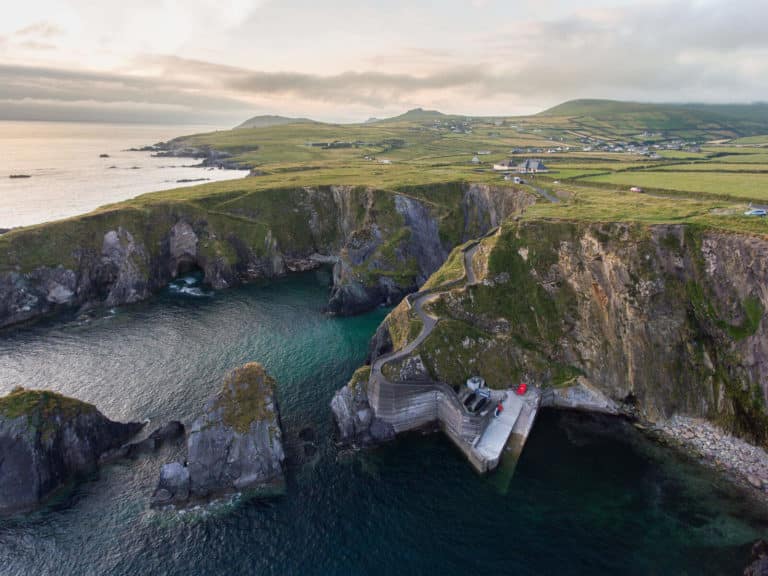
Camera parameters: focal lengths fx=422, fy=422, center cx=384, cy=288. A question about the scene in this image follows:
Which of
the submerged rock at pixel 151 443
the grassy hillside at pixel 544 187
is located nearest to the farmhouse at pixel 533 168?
the grassy hillside at pixel 544 187

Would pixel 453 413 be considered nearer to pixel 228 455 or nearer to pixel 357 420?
pixel 357 420

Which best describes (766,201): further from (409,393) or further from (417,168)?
(417,168)

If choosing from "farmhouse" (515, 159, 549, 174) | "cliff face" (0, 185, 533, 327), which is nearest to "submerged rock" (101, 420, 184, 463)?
"cliff face" (0, 185, 533, 327)

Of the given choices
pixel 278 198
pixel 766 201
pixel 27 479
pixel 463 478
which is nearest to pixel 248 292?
pixel 278 198

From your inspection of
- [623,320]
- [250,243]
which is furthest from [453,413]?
[250,243]

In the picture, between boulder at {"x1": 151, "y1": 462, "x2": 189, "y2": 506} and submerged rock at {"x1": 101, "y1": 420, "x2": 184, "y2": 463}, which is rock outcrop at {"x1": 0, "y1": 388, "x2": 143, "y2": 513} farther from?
boulder at {"x1": 151, "y1": 462, "x2": 189, "y2": 506}

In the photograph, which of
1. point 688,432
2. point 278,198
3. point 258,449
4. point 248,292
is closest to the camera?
point 258,449

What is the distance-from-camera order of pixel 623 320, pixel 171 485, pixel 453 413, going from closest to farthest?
1. pixel 171 485
2. pixel 453 413
3. pixel 623 320

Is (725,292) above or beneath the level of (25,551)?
above
